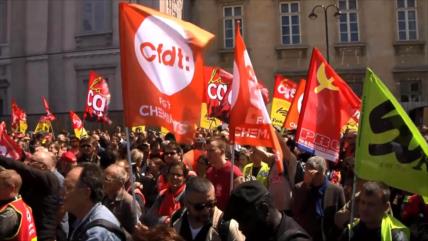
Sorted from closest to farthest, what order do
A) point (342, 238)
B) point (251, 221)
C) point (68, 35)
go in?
1. point (251, 221)
2. point (342, 238)
3. point (68, 35)

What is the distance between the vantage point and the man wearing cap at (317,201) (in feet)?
18.7

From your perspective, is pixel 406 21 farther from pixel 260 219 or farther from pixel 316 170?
pixel 260 219

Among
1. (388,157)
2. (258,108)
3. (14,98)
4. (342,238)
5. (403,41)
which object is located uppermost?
(403,41)

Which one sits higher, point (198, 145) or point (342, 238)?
point (198, 145)

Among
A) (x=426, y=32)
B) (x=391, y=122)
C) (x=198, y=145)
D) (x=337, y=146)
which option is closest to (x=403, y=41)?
(x=426, y=32)

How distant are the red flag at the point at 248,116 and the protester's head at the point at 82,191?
89.8 inches

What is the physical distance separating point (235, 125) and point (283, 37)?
24520 millimetres

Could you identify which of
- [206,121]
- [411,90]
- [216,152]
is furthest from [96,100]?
[411,90]

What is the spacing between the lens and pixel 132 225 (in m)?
4.98

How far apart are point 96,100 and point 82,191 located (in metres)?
13.2

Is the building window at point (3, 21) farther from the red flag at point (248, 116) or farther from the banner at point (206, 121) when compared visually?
the red flag at point (248, 116)

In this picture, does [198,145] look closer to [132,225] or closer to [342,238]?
[132,225]

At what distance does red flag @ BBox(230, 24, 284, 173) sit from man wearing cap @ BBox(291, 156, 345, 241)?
0.44 meters

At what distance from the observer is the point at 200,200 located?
380cm
